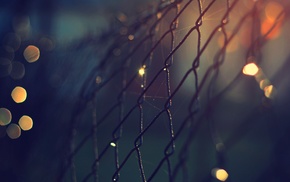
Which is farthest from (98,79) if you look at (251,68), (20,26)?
(20,26)

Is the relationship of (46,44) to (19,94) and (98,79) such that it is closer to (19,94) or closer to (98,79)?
(19,94)

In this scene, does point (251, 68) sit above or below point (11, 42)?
below

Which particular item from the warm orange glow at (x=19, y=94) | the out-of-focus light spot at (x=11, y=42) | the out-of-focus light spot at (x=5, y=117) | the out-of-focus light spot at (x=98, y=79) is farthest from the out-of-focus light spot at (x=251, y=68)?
the out-of-focus light spot at (x=11, y=42)

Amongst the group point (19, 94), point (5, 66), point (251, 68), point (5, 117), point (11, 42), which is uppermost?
point (11, 42)

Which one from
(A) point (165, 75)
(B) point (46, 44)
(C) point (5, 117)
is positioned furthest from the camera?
(B) point (46, 44)

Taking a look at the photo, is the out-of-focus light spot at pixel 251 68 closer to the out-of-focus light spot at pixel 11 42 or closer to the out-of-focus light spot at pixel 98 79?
the out-of-focus light spot at pixel 98 79

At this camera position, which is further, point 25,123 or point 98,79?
point 25,123

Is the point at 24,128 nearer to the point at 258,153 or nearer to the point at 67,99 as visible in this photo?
the point at 67,99

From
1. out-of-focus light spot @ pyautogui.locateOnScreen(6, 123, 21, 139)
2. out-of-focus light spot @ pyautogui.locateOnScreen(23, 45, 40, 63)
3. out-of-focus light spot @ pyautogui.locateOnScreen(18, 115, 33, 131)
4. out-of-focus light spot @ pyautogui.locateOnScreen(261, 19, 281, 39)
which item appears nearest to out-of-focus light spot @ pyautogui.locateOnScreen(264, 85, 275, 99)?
out-of-focus light spot @ pyautogui.locateOnScreen(261, 19, 281, 39)

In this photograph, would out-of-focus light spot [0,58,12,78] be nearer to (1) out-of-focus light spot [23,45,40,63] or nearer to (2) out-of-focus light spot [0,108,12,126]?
(1) out-of-focus light spot [23,45,40,63]
